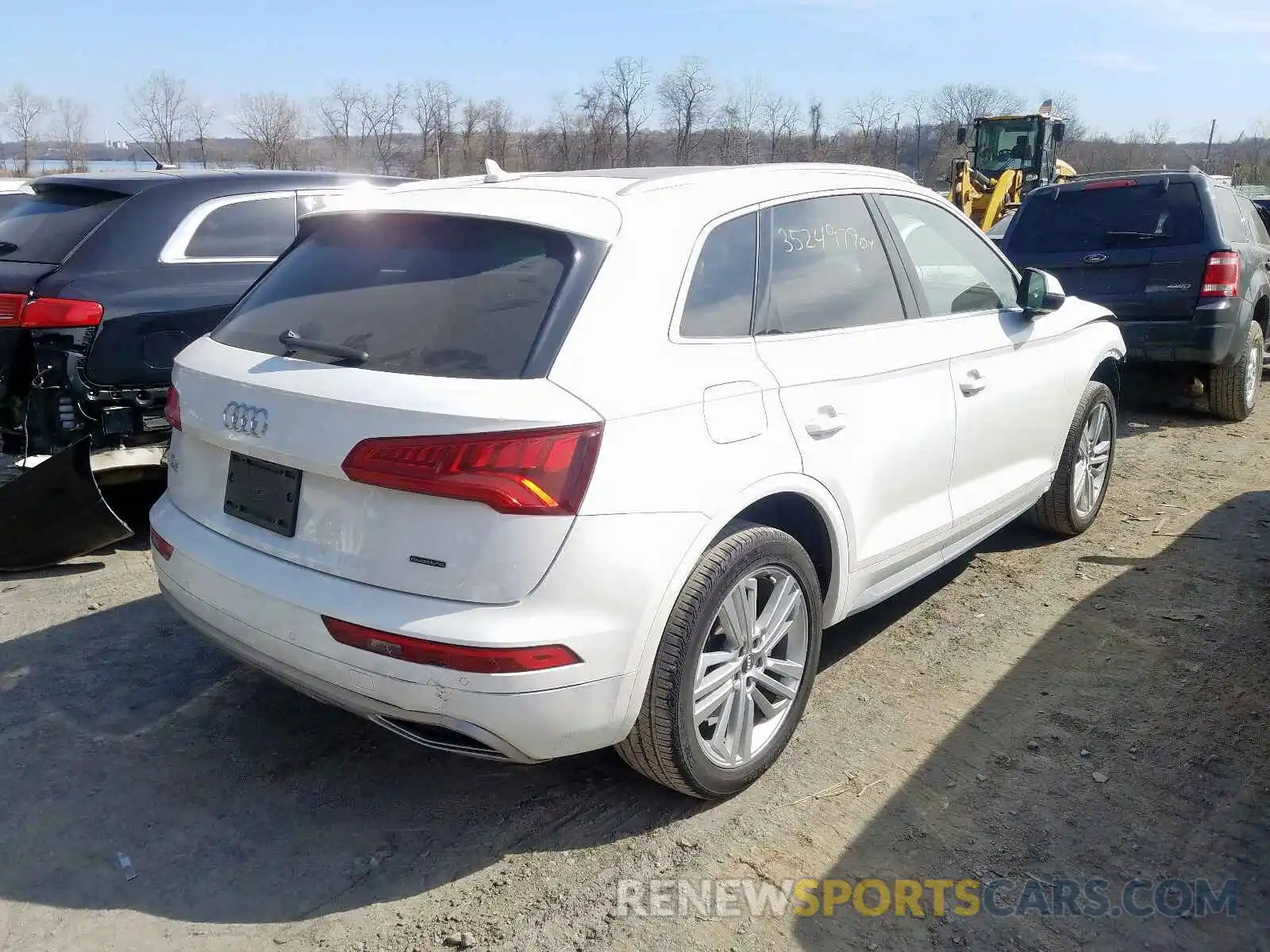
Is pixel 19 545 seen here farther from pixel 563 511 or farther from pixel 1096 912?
pixel 1096 912

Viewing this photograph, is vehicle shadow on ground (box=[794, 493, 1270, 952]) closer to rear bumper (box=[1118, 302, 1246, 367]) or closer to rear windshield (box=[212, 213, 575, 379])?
rear windshield (box=[212, 213, 575, 379])

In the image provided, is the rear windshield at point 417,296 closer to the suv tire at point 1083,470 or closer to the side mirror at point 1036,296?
the side mirror at point 1036,296

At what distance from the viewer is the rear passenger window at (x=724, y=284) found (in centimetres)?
295

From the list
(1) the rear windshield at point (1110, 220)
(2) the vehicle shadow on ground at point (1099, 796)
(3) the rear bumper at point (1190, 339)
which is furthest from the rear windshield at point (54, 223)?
(3) the rear bumper at point (1190, 339)

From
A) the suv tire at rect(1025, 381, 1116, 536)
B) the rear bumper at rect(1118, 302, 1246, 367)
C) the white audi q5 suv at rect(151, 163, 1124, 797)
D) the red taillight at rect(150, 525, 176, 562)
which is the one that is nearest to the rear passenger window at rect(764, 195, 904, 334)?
the white audi q5 suv at rect(151, 163, 1124, 797)

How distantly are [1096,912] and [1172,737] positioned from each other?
103 centimetres

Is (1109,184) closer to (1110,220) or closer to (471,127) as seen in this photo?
(1110,220)

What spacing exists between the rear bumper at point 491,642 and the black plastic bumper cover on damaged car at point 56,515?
7.56 feet

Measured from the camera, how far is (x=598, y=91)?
57812 mm

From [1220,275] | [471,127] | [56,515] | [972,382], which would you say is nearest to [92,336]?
[56,515]

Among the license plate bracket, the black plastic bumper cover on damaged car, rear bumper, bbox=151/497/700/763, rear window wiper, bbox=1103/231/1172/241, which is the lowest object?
the black plastic bumper cover on damaged car

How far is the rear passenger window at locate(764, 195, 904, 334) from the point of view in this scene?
3.31 metres

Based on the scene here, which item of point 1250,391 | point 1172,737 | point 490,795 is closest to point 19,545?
point 490,795

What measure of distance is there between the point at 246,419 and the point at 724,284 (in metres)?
1.39
